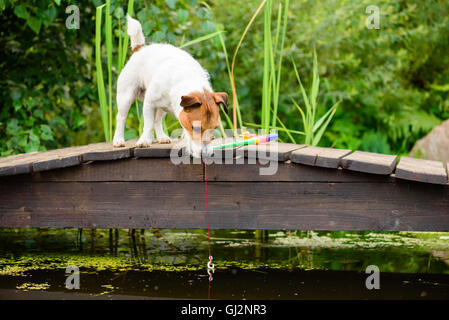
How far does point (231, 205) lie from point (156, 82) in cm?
82

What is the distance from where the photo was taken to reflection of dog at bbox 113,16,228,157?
9.87 ft

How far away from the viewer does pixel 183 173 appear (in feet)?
11.3

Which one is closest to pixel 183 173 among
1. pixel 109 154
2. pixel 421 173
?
pixel 109 154

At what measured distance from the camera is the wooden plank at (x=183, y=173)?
10.9 ft

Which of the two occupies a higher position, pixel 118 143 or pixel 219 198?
pixel 118 143

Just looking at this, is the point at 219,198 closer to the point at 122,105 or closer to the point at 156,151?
the point at 156,151

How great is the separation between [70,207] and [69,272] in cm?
44

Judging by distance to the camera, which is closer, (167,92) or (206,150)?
(206,150)

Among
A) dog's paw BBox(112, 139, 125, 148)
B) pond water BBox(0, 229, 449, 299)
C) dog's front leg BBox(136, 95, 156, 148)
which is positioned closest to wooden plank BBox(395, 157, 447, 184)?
pond water BBox(0, 229, 449, 299)

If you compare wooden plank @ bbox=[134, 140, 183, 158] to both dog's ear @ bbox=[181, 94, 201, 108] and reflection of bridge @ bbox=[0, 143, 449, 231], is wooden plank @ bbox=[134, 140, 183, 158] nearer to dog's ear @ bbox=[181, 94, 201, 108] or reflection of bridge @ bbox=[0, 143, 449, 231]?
reflection of bridge @ bbox=[0, 143, 449, 231]

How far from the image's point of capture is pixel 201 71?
3.38m

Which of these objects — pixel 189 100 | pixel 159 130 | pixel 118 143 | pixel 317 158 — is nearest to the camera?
pixel 189 100

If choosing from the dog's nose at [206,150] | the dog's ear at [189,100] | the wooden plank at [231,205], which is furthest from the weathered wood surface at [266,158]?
the dog's ear at [189,100]
